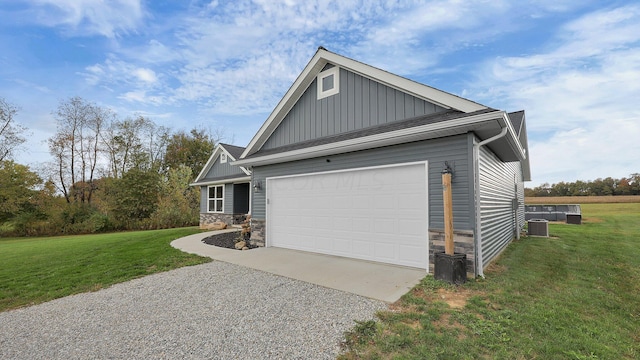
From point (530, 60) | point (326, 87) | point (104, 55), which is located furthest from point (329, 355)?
point (104, 55)

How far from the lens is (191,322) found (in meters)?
3.32

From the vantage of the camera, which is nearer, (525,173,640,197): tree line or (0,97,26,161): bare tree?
(0,97,26,161): bare tree

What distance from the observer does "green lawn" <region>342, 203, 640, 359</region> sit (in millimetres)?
2592

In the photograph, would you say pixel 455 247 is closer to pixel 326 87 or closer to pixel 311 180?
pixel 311 180

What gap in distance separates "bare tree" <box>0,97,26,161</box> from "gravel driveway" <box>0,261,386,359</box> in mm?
22943

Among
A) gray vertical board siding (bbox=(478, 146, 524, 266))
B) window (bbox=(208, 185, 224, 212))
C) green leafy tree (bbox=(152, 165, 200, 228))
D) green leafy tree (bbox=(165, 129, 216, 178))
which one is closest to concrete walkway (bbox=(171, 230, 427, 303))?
gray vertical board siding (bbox=(478, 146, 524, 266))

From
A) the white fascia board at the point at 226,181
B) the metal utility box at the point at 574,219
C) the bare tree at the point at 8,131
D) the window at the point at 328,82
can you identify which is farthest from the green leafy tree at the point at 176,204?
the metal utility box at the point at 574,219

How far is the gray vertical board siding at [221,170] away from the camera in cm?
1502

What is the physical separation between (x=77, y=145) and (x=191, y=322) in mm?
26815

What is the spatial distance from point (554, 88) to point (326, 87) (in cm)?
840

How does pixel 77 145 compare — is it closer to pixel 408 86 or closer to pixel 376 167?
pixel 376 167

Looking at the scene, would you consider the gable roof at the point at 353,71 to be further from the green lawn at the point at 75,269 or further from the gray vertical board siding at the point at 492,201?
the green lawn at the point at 75,269

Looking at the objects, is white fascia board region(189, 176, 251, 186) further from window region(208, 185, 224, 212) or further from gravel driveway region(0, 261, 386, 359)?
gravel driveway region(0, 261, 386, 359)

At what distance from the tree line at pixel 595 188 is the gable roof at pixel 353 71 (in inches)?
1613
